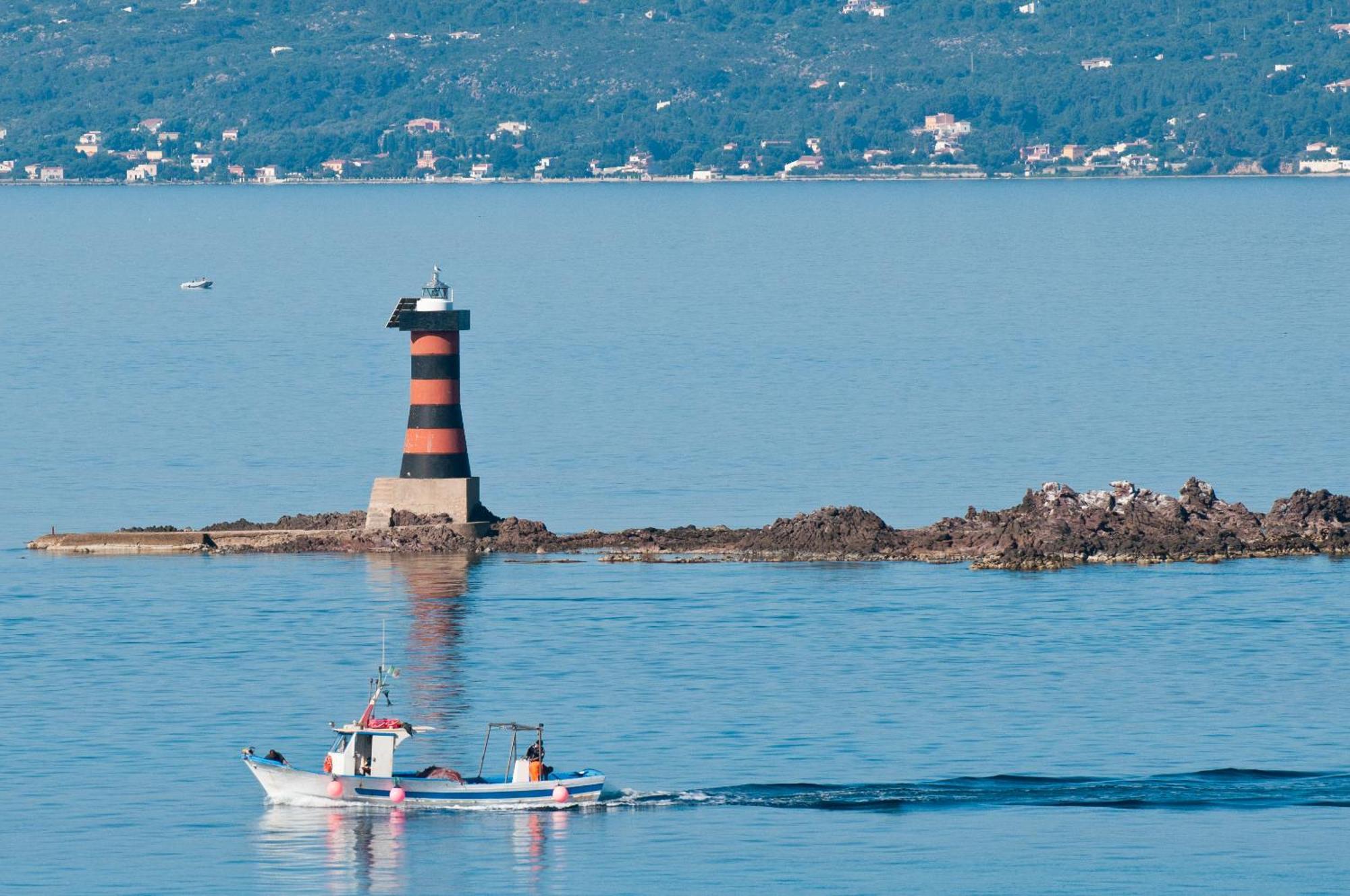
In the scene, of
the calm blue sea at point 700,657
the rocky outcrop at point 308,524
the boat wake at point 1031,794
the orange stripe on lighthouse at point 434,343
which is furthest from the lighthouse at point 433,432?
the boat wake at point 1031,794

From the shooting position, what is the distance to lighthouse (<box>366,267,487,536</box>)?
181 ft

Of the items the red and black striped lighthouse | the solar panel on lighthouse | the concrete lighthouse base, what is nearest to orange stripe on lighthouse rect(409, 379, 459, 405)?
the red and black striped lighthouse

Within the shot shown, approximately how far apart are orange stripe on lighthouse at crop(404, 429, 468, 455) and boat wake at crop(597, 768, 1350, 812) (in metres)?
18.6

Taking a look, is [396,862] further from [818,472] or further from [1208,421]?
[1208,421]

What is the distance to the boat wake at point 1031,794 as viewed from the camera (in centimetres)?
3784

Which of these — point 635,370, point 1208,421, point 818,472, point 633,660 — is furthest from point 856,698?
point 635,370

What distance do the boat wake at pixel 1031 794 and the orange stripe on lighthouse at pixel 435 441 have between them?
18.6m

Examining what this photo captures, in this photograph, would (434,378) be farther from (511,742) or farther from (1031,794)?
(1031,794)

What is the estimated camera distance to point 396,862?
3572 cm

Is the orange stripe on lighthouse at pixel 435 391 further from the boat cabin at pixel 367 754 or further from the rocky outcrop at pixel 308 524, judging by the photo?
the boat cabin at pixel 367 754

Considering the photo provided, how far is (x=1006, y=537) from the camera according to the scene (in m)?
55.7

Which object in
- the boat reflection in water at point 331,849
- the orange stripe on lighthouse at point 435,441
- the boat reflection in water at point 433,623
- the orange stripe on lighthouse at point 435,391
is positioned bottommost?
the boat reflection in water at point 331,849

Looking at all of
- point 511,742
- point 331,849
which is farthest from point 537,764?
point 331,849

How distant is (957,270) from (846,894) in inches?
5764
